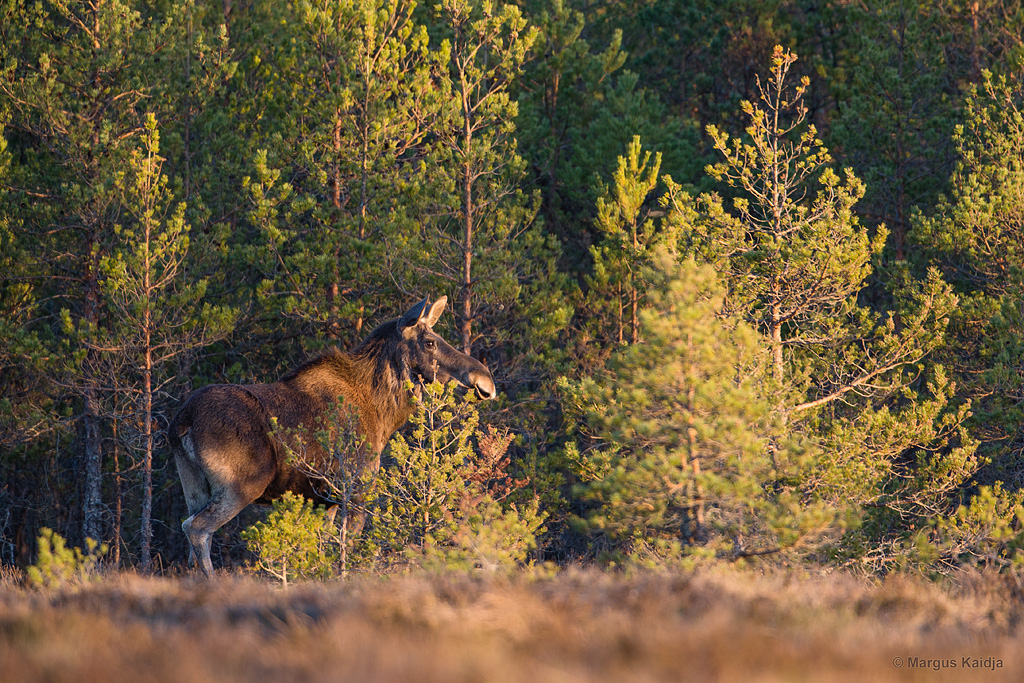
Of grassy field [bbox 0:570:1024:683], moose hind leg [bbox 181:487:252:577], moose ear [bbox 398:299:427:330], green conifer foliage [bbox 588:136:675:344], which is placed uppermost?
green conifer foliage [bbox 588:136:675:344]

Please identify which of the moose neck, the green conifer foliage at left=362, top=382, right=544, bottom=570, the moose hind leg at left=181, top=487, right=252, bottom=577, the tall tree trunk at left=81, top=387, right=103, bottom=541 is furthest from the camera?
the tall tree trunk at left=81, top=387, right=103, bottom=541

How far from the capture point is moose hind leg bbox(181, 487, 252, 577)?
414 inches

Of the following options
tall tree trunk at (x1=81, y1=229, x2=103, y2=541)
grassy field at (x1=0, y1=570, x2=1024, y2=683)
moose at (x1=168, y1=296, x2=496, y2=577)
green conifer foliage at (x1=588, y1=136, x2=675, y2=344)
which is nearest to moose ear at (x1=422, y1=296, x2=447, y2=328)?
moose at (x1=168, y1=296, x2=496, y2=577)

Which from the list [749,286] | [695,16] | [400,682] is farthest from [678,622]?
[695,16]

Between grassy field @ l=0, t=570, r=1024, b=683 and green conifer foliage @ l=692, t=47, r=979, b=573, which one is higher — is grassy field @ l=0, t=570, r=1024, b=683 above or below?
below

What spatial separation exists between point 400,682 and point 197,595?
9.17 ft

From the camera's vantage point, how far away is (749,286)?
1172 cm

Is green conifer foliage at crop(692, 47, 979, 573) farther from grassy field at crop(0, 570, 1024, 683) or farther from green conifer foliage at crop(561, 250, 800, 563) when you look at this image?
grassy field at crop(0, 570, 1024, 683)

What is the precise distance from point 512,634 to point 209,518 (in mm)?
6453

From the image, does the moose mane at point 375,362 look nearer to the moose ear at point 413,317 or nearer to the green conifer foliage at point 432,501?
the moose ear at point 413,317

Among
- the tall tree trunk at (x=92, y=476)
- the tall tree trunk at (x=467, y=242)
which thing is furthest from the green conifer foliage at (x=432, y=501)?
the tall tree trunk at (x=92, y=476)

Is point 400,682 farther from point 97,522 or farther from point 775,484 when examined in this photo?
point 97,522

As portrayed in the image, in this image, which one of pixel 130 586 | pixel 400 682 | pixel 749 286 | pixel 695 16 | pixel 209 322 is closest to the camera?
pixel 400 682

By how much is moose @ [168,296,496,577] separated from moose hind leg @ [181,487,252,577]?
1 cm
